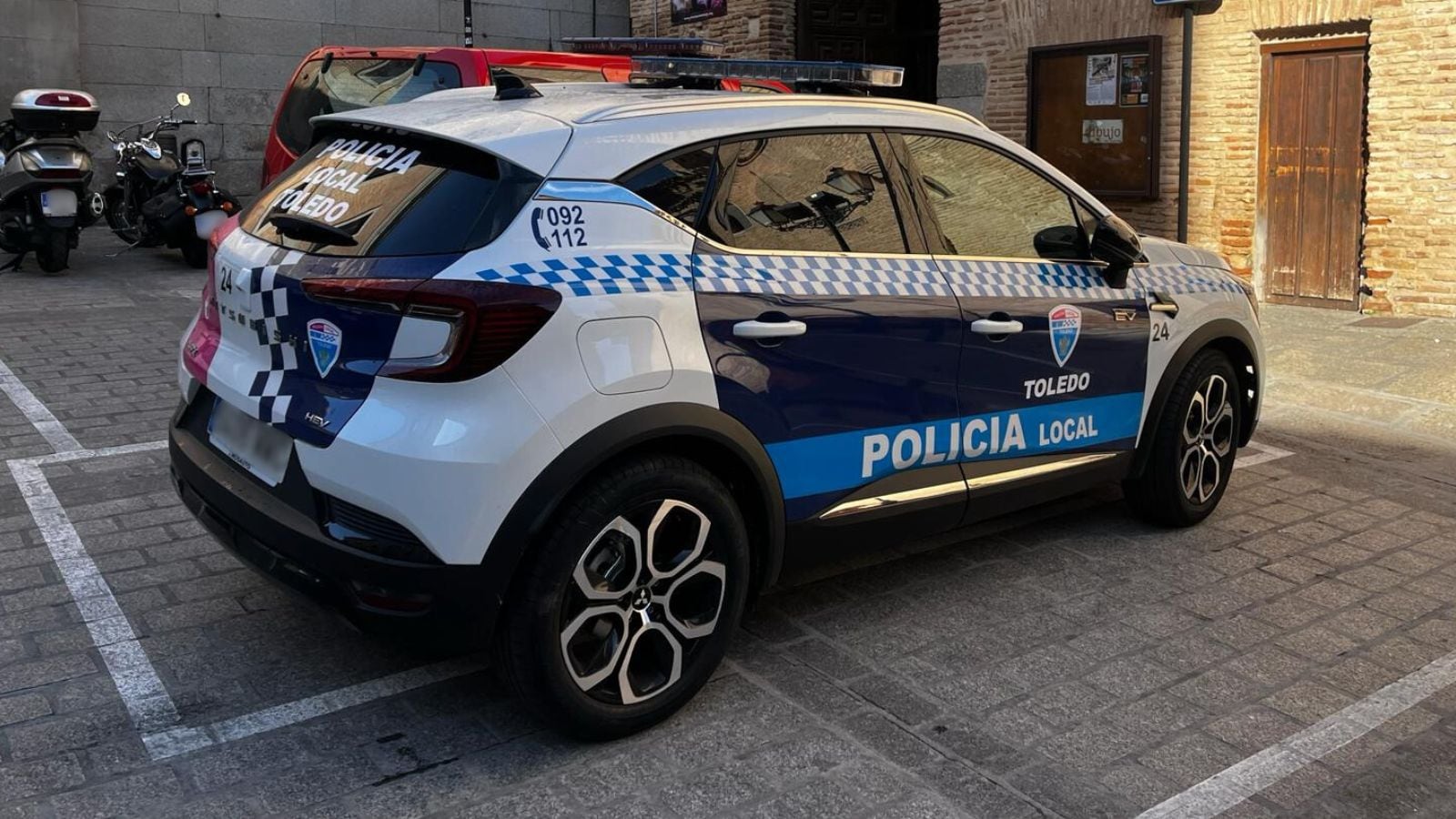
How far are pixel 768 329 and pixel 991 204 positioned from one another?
3.96 ft

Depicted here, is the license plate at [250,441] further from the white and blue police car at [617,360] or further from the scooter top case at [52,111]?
the scooter top case at [52,111]

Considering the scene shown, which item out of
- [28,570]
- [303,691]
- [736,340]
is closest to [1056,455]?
[736,340]

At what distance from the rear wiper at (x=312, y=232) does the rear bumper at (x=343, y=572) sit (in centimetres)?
57

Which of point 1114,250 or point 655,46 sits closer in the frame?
point 1114,250

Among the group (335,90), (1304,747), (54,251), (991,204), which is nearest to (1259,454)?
(991,204)

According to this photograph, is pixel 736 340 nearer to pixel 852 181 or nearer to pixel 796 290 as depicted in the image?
pixel 796 290

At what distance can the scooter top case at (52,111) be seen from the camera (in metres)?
10.8

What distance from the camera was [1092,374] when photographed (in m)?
4.60

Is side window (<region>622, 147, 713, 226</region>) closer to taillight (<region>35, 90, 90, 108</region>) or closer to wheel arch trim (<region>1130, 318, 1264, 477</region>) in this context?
wheel arch trim (<region>1130, 318, 1264, 477</region>)

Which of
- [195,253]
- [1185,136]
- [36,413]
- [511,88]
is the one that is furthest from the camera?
[195,253]

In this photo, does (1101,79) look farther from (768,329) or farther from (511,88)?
(768,329)

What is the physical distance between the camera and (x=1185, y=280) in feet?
16.4

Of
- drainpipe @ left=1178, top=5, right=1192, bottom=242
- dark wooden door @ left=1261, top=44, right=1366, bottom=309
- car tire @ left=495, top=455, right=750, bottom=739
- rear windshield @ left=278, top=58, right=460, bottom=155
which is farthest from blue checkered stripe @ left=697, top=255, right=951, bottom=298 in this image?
drainpipe @ left=1178, top=5, right=1192, bottom=242

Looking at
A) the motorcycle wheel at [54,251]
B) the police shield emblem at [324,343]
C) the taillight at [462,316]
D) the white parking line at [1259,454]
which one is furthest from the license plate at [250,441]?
the motorcycle wheel at [54,251]
